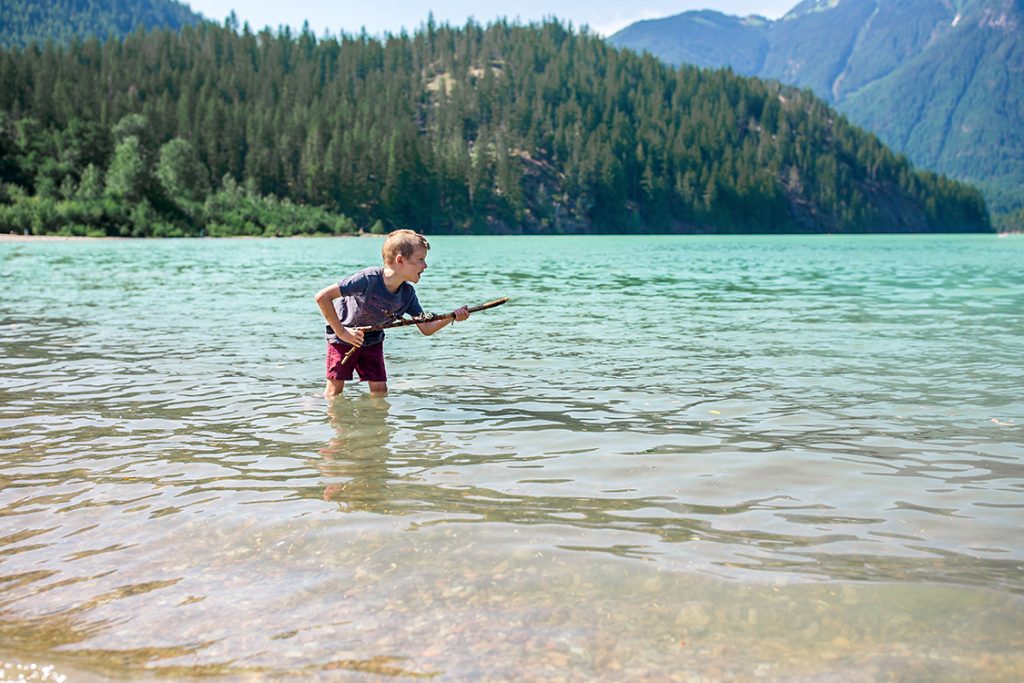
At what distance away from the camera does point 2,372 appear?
1178 centimetres

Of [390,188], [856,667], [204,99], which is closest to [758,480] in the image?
[856,667]

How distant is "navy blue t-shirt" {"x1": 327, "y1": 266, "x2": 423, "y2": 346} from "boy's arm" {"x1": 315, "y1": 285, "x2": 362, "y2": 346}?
4.2 inches

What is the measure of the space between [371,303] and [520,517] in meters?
4.18

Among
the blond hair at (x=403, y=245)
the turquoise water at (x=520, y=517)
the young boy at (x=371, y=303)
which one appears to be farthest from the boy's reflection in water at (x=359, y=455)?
the blond hair at (x=403, y=245)

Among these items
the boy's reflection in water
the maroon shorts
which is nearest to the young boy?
the maroon shorts

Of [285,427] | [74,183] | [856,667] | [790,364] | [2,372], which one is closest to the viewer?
[856,667]

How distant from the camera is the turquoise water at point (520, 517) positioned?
155 inches

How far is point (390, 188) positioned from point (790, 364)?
142863 millimetres

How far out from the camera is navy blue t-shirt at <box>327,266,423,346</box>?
30.1 ft

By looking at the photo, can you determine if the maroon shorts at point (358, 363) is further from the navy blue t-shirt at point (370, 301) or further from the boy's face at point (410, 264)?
the boy's face at point (410, 264)

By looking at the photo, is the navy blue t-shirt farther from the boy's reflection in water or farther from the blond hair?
the boy's reflection in water

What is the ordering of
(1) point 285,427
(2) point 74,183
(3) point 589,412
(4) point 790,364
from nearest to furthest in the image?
(1) point 285,427, (3) point 589,412, (4) point 790,364, (2) point 74,183

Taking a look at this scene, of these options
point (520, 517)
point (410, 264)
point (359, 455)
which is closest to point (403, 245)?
point (410, 264)

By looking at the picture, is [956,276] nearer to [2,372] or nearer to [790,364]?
[790,364]
